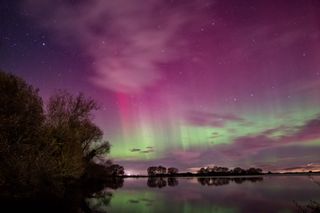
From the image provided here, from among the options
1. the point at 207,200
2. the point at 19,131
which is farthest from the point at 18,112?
the point at 207,200

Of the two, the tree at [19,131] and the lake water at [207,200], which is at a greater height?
the tree at [19,131]

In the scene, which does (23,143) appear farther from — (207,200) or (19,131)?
(207,200)

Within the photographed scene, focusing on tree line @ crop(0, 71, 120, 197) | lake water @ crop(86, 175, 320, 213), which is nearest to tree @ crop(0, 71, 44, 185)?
tree line @ crop(0, 71, 120, 197)

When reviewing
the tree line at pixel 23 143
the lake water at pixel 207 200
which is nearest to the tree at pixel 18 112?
the tree line at pixel 23 143

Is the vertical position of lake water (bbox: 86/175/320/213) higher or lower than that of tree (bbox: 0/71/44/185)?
lower

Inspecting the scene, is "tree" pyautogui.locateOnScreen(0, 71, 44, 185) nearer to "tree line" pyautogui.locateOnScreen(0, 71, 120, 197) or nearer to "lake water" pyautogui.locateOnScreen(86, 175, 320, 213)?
"tree line" pyautogui.locateOnScreen(0, 71, 120, 197)

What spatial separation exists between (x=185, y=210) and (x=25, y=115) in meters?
16.2

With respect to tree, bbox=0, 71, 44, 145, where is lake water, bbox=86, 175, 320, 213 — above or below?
below

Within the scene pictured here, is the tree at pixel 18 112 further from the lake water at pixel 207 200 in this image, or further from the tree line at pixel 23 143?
the lake water at pixel 207 200

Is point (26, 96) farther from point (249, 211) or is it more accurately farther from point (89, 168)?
point (89, 168)

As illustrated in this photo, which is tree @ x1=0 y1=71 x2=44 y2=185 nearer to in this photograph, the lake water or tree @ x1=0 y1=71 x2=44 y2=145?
tree @ x1=0 y1=71 x2=44 y2=145

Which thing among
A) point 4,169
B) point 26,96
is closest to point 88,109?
point 26,96

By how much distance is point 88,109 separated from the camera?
52469 millimetres

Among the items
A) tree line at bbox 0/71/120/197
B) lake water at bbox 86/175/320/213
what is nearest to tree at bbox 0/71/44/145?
tree line at bbox 0/71/120/197
